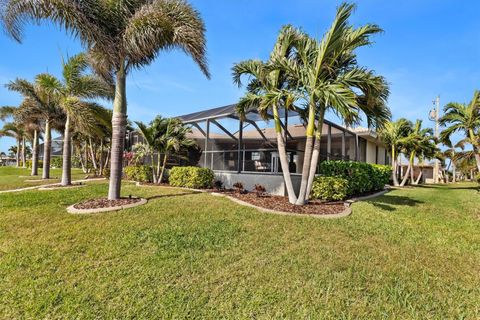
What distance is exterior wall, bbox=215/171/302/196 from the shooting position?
998cm

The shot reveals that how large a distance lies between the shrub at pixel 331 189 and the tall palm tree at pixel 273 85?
1047 mm

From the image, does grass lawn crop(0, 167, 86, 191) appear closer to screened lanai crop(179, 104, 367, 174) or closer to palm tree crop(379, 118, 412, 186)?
screened lanai crop(179, 104, 367, 174)

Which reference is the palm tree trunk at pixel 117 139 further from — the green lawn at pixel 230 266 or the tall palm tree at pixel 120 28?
the green lawn at pixel 230 266

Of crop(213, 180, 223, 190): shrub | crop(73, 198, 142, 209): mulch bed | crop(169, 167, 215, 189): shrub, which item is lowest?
crop(73, 198, 142, 209): mulch bed

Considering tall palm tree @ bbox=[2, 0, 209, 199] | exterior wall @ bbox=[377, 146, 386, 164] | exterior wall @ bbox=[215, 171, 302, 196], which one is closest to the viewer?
tall palm tree @ bbox=[2, 0, 209, 199]

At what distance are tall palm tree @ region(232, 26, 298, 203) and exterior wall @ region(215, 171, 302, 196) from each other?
69.8 inches

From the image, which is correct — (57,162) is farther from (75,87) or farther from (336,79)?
(336,79)

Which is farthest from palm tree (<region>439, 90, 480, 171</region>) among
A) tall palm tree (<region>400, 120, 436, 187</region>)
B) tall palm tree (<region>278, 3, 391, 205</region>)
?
tall palm tree (<region>278, 3, 391, 205</region>)

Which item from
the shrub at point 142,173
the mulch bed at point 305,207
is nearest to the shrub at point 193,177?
the shrub at point 142,173

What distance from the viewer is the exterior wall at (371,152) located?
1964 centimetres

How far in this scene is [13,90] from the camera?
13.9m

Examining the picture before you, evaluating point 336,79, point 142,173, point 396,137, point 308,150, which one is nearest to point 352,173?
point 308,150

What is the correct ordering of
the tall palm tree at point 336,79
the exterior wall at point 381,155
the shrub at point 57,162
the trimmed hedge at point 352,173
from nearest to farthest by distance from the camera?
the tall palm tree at point 336,79 < the trimmed hedge at point 352,173 < the exterior wall at point 381,155 < the shrub at point 57,162

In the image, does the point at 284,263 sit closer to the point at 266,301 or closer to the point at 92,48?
the point at 266,301
